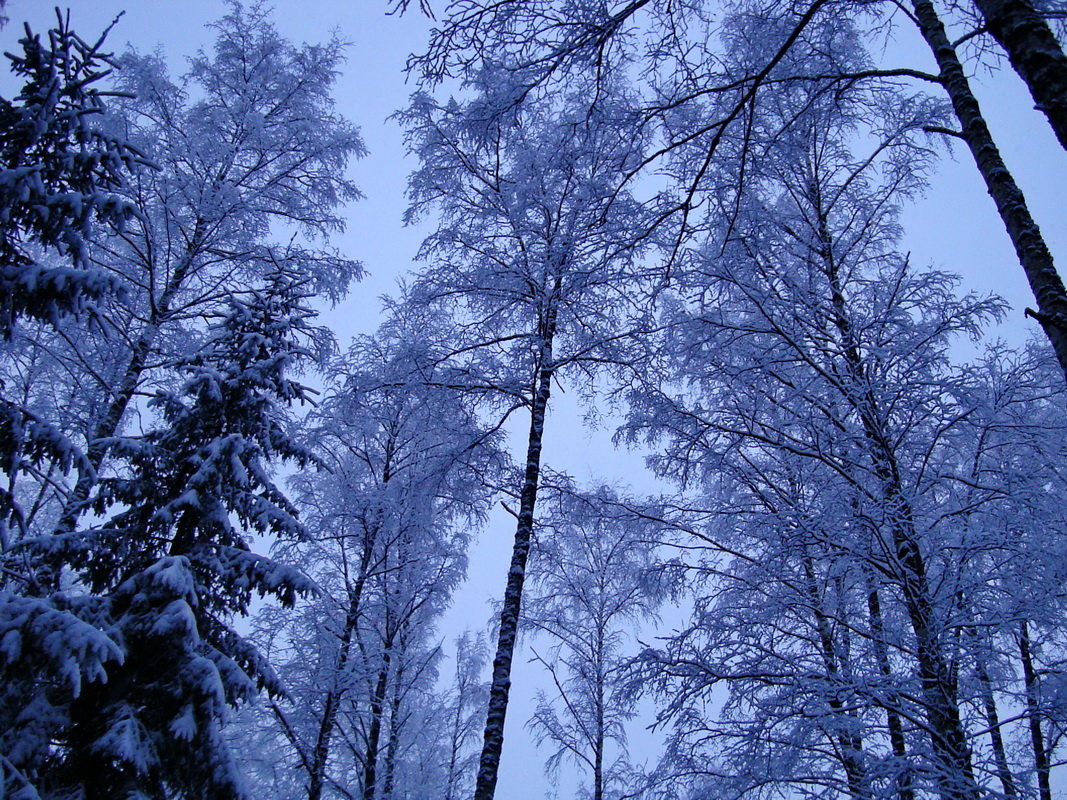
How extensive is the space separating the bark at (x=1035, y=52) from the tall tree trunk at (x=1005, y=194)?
1.40 feet

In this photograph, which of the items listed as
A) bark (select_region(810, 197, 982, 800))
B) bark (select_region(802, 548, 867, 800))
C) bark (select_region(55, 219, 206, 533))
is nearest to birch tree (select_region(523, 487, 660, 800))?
bark (select_region(802, 548, 867, 800))

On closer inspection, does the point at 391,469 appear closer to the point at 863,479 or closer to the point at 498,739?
the point at 498,739

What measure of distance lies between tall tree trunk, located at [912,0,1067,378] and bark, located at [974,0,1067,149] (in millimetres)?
427

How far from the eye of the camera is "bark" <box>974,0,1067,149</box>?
2859 mm

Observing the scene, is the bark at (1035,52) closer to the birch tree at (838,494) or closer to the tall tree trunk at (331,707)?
the birch tree at (838,494)

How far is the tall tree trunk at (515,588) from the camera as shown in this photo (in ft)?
19.6

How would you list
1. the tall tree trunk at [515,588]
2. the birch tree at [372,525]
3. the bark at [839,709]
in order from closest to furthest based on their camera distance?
the bark at [839,709] → the tall tree trunk at [515,588] → the birch tree at [372,525]

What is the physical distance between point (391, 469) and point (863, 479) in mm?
7237

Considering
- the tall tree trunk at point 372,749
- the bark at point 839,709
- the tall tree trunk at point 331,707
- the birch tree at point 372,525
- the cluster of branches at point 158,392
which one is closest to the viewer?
the cluster of branches at point 158,392

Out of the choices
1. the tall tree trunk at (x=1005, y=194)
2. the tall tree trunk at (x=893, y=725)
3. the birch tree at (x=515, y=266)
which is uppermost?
the birch tree at (x=515, y=266)

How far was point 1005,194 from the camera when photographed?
3297mm

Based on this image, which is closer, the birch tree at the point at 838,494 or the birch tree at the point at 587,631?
the birch tree at the point at 838,494

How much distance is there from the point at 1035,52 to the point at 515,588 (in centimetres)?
605

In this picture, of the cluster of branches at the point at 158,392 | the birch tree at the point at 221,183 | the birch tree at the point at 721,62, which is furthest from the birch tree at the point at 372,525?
the birch tree at the point at 721,62
